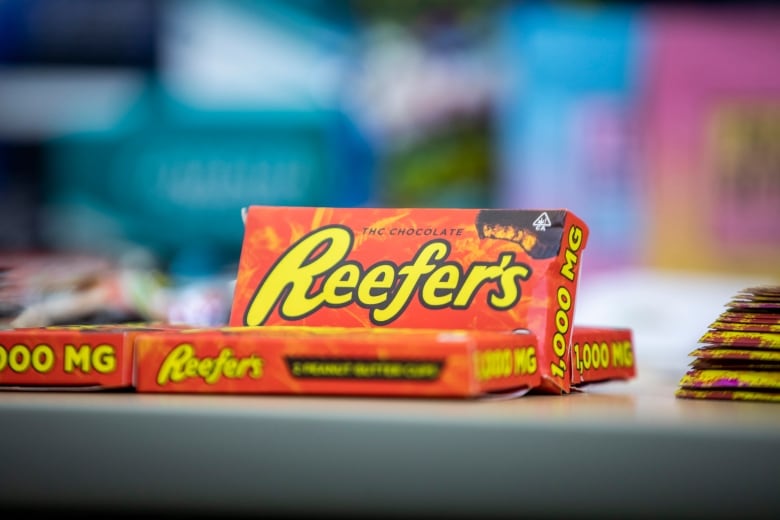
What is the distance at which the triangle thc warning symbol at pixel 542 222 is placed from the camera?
742 millimetres

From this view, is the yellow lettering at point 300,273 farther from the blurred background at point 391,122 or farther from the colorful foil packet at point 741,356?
the blurred background at point 391,122

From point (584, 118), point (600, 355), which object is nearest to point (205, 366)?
point (600, 355)

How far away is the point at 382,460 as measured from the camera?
526mm

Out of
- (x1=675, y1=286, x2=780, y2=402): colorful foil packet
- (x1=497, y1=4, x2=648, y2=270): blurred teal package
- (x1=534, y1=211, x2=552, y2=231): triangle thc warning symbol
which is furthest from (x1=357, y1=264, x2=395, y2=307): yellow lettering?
(x1=497, y1=4, x2=648, y2=270): blurred teal package

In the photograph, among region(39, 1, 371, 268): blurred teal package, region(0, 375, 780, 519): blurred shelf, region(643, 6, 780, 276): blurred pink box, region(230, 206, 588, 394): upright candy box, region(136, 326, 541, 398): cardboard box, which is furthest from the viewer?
region(39, 1, 371, 268): blurred teal package

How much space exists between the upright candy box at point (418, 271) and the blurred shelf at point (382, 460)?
132 mm

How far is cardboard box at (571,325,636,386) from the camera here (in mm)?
786

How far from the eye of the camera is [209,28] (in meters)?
3.41

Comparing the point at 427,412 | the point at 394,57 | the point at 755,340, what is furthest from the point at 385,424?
the point at 394,57

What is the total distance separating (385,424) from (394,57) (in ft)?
9.32

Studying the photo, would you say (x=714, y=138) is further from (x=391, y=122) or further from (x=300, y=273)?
(x=300, y=273)

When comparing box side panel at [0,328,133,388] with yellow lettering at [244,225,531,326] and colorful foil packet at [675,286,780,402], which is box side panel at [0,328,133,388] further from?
colorful foil packet at [675,286,780,402]

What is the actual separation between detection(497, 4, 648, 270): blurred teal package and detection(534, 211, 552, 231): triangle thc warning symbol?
91.4 inches

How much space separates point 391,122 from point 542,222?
2.53 metres
